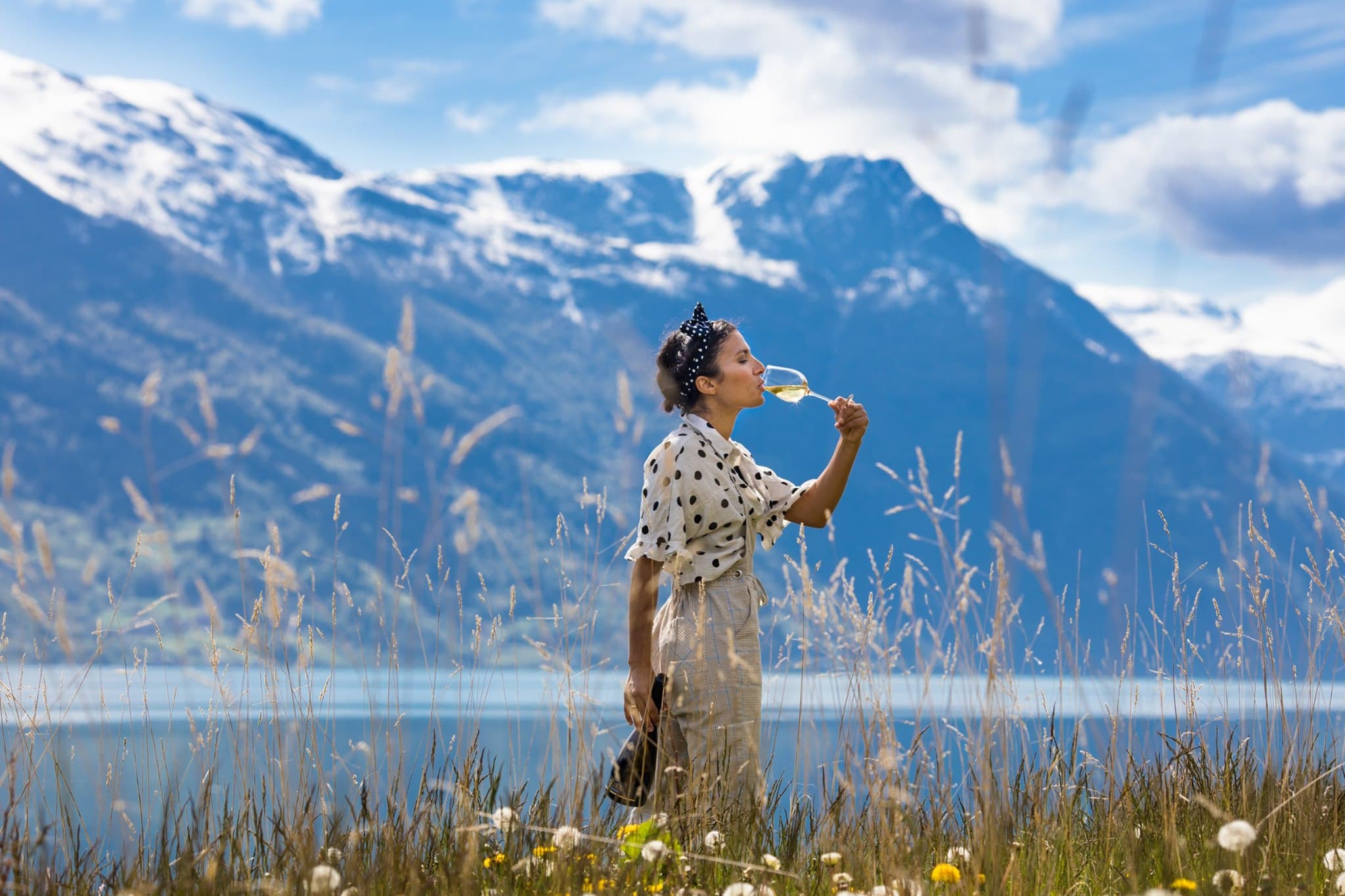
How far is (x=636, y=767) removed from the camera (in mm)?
2482

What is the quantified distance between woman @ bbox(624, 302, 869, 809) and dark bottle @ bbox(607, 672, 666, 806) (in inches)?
1.3

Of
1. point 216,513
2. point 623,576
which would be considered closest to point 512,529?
point 216,513

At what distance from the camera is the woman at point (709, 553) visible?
102 inches

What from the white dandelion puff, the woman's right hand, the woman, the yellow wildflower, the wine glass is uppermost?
the wine glass

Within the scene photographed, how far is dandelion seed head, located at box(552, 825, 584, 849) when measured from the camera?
1936 mm

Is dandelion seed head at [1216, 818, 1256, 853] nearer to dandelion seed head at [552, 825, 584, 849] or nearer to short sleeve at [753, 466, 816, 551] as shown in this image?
dandelion seed head at [552, 825, 584, 849]

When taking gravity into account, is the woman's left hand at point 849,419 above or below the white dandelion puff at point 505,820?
above

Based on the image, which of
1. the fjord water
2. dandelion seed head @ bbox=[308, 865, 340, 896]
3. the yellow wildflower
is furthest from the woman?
dandelion seed head @ bbox=[308, 865, 340, 896]

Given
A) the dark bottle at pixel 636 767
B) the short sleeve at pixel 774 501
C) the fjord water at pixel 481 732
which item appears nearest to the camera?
the fjord water at pixel 481 732

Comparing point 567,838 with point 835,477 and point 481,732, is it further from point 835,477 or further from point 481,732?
point 835,477

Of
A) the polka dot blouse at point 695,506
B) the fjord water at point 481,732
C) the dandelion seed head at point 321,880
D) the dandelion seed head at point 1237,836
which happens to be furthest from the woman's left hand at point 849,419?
the dandelion seed head at point 321,880

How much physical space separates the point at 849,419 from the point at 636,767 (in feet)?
3.14

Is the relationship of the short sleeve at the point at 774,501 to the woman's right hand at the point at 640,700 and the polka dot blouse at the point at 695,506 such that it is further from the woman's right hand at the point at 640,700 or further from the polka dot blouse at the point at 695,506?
the woman's right hand at the point at 640,700

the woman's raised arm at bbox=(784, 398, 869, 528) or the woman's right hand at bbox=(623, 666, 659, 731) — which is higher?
the woman's raised arm at bbox=(784, 398, 869, 528)
